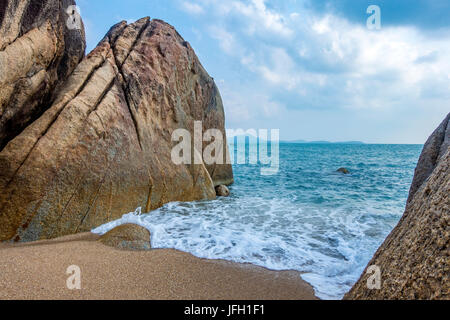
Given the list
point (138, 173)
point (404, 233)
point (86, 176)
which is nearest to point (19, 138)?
point (86, 176)

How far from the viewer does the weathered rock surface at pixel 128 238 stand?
5078 millimetres

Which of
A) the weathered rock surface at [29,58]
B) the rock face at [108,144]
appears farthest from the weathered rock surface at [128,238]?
the weathered rock surface at [29,58]

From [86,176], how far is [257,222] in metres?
4.86

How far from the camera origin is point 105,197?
6391mm

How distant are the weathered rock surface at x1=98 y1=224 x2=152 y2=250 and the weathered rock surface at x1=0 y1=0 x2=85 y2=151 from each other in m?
3.36

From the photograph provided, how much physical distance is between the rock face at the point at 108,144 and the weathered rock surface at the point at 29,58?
1.57 feet

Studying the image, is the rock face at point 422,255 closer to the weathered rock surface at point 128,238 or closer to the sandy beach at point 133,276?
the sandy beach at point 133,276

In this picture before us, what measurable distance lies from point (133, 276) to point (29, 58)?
606cm

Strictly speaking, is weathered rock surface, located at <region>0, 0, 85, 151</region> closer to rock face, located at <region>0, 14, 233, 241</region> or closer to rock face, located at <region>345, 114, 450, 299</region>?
rock face, located at <region>0, 14, 233, 241</region>

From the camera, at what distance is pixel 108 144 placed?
6711mm

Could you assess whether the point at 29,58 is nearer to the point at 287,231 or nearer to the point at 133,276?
the point at 133,276

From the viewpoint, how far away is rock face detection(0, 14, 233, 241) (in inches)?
211

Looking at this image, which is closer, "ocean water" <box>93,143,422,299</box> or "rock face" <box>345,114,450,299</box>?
"rock face" <box>345,114,450,299</box>

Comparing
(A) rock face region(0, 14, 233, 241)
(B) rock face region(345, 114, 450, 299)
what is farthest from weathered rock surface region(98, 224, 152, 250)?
(B) rock face region(345, 114, 450, 299)
